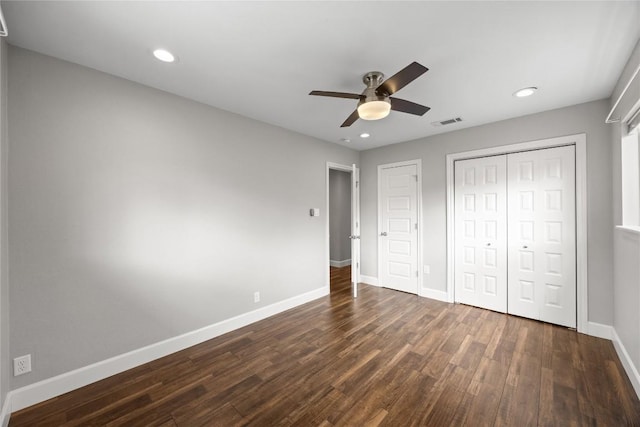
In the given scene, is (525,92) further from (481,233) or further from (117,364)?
(117,364)

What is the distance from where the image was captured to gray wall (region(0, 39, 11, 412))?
1658mm

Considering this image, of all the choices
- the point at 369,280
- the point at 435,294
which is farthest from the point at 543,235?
the point at 369,280

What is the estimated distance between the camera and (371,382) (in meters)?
2.07

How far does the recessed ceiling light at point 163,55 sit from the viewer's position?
1927 mm

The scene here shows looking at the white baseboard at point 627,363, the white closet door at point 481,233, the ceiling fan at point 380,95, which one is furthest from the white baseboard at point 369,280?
the ceiling fan at point 380,95

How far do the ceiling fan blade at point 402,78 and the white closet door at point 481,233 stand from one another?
2.37 meters

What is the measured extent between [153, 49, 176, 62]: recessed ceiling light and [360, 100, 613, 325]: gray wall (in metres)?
3.46

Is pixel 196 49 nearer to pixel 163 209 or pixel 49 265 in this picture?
pixel 163 209

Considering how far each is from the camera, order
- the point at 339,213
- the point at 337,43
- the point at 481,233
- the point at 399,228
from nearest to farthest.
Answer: the point at 337,43, the point at 481,233, the point at 399,228, the point at 339,213

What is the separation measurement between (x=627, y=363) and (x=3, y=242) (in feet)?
15.8

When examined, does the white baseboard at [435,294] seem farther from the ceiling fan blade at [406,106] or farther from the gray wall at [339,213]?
the ceiling fan blade at [406,106]

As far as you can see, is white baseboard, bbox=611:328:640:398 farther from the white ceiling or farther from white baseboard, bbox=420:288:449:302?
the white ceiling

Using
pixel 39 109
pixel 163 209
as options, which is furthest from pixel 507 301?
pixel 39 109

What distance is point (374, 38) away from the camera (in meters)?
1.78
